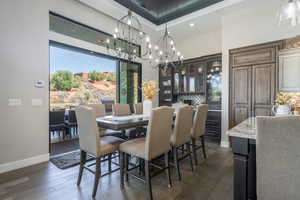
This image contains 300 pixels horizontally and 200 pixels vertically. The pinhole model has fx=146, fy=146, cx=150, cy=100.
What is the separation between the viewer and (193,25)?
4.27m

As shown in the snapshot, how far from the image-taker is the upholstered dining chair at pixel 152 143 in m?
1.69

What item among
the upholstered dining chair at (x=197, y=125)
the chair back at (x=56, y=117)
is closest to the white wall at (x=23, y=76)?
the chair back at (x=56, y=117)

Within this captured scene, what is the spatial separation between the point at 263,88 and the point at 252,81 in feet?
0.87

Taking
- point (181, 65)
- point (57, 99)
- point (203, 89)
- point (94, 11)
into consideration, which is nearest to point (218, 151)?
point (203, 89)

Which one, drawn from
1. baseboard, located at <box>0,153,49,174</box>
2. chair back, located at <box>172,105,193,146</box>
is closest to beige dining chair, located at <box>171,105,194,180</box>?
chair back, located at <box>172,105,193,146</box>

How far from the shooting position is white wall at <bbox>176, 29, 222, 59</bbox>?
179 inches

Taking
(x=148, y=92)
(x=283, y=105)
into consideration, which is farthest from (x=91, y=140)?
(x=283, y=105)

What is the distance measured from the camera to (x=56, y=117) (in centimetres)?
421

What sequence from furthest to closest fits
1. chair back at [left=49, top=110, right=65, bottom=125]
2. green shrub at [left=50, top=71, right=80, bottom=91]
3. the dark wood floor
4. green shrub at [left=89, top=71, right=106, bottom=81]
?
green shrub at [left=89, top=71, right=106, bottom=81], green shrub at [left=50, top=71, right=80, bottom=91], chair back at [left=49, top=110, right=65, bottom=125], the dark wood floor

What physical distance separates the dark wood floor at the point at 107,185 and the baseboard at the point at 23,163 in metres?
0.12

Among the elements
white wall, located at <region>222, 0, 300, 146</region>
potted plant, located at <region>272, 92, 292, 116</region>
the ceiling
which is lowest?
potted plant, located at <region>272, 92, 292, 116</region>

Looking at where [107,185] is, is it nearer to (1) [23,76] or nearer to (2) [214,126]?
(1) [23,76]

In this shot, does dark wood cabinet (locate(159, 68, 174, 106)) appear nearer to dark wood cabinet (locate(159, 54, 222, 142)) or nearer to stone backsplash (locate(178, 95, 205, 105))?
dark wood cabinet (locate(159, 54, 222, 142))

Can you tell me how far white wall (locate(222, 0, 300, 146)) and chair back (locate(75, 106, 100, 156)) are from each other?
324 cm
